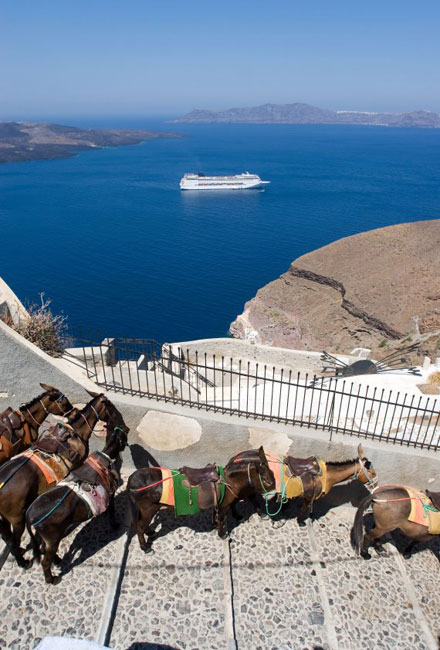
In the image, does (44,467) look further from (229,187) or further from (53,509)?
(229,187)

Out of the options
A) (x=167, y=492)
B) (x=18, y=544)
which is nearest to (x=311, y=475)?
(x=167, y=492)

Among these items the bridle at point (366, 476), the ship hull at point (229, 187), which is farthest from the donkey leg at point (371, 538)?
the ship hull at point (229, 187)

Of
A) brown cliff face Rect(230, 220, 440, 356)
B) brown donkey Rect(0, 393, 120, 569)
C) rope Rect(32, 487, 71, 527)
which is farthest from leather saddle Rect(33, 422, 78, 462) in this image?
brown cliff face Rect(230, 220, 440, 356)

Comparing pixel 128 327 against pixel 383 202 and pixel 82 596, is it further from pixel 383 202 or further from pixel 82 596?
pixel 383 202

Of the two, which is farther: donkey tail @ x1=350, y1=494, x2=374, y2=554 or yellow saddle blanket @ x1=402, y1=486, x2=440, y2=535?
donkey tail @ x1=350, y1=494, x2=374, y2=554

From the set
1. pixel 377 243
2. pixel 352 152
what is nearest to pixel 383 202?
pixel 377 243

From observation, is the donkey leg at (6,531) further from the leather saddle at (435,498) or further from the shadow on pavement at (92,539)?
the leather saddle at (435,498)

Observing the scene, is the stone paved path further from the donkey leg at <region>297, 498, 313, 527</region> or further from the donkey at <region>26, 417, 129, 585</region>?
the donkey at <region>26, 417, 129, 585</region>
